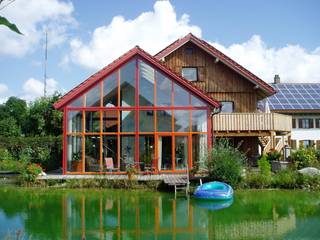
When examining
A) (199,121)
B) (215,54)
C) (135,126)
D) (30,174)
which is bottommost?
(30,174)

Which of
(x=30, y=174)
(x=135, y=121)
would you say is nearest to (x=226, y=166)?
(x=135, y=121)

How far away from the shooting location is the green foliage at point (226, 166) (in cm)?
1709

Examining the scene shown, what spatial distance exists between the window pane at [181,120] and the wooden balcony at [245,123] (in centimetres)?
362

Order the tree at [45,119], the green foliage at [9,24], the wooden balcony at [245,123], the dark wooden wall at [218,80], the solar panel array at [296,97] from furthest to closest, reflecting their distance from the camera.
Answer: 1. the solar panel array at [296,97]
2. the tree at [45,119]
3. the dark wooden wall at [218,80]
4. the wooden balcony at [245,123]
5. the green foliage at [9,24]

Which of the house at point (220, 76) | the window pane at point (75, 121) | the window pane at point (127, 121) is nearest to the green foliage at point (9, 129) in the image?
the house at point (220, 76)

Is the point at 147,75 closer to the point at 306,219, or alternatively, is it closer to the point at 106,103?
the point at 106,103

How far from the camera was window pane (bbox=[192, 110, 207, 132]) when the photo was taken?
1973 centimetres

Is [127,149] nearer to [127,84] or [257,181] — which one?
[127,84]

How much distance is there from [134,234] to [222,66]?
655 inches

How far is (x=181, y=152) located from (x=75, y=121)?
534 cm

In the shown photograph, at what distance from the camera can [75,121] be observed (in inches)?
774

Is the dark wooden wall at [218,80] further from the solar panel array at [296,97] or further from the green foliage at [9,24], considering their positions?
the green foliage at [9,24]

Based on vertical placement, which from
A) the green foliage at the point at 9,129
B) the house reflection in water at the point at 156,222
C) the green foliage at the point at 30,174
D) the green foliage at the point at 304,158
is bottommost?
the house reflection in water at the point at 156,222

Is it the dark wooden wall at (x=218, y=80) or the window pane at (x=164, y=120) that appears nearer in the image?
the window pane at (x=164, y=120)
